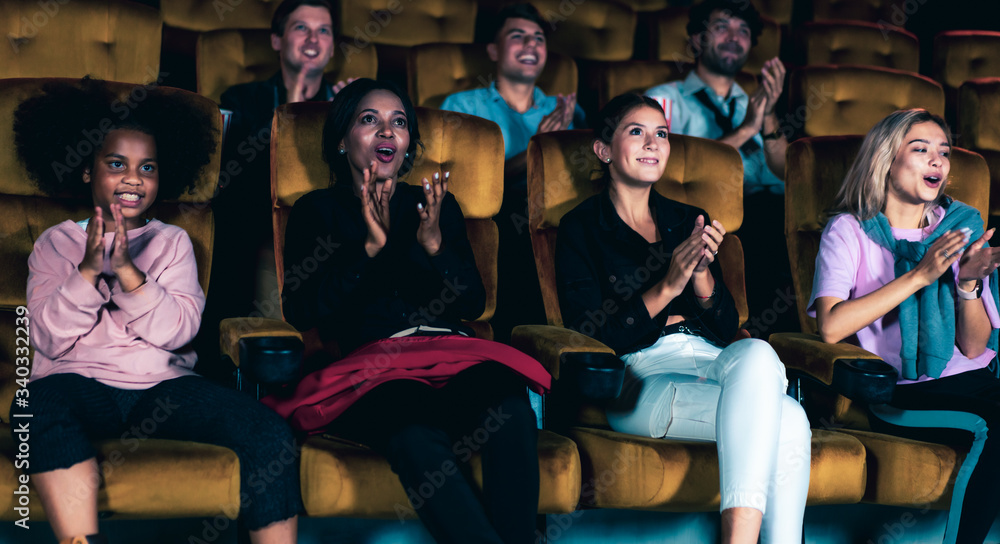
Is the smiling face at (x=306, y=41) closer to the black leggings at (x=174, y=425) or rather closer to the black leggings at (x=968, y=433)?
the black leggings at (x=174, y=425)

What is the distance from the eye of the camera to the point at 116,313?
1.42 metres

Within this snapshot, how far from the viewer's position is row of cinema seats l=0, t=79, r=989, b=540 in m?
1.24

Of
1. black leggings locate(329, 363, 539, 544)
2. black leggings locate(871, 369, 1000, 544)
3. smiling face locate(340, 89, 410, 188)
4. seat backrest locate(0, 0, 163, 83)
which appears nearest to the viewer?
black leggings locate(329, 363, 539, 544)

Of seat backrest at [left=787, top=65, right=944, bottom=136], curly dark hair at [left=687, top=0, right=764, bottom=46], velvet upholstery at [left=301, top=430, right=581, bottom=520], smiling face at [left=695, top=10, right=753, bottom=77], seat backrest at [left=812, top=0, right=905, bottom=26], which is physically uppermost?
seat backrest at [left=812, top=0, right=905, bottom=26]

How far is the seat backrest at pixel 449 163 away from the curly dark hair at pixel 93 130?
0.47ft

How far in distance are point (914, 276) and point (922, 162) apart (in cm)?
30

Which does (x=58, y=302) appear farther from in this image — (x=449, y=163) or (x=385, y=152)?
(x=449, y=163)

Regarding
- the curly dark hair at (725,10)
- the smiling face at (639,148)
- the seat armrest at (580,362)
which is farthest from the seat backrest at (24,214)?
the curly dark hair at (725,10)

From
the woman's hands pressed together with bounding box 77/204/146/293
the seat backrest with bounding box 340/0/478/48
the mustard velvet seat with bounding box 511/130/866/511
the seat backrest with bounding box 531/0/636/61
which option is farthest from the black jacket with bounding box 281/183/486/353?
the seat backrest with bounding box 531/0/636/61

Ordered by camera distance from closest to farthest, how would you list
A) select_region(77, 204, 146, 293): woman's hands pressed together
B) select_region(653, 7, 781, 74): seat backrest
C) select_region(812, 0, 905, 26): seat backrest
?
select_region(77, 204, 146, 293): woman's hands pressed together
select_region(653, 7, 781, 74): seat backrest
select_region(812, 0, 905, 26): seat backrest

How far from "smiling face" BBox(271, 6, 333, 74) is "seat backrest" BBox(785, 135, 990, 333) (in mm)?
1275

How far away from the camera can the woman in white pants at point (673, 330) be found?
4.27ft

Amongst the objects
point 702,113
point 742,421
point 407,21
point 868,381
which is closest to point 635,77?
point 702,113

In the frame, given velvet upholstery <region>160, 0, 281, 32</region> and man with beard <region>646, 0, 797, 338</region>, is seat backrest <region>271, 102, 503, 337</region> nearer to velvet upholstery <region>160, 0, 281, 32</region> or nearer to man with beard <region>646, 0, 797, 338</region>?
man with beard <region>646, 0, 797, 338</region>
